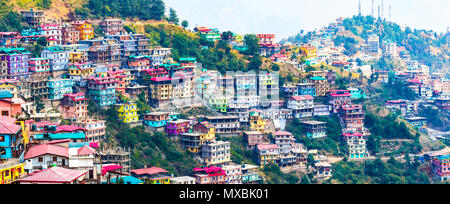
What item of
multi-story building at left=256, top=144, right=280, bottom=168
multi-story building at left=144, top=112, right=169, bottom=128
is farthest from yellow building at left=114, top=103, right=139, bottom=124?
multi-story building at left=256, top=144, right=280, bottom=168

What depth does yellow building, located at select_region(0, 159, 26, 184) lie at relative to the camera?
11.3m

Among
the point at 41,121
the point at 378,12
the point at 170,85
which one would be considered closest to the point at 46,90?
the point at 41,121

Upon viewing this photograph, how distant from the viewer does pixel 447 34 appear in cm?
5966

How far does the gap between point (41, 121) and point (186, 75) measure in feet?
29.6

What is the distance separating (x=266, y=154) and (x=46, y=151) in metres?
12.9

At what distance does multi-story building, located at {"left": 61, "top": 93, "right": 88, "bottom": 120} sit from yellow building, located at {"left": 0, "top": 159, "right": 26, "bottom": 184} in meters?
9.95

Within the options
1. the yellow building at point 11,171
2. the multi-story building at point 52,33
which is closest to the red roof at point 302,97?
the multi-story building at point 52,33

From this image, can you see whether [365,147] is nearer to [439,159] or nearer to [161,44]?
[439,159]

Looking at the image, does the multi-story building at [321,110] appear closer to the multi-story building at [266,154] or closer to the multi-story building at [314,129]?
the multi-story building at [314,129]

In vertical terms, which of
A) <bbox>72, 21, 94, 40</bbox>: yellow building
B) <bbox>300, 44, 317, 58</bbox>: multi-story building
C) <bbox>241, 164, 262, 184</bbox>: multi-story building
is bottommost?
<bbox>241, 164, 262, 184</bbox>: multi-story building

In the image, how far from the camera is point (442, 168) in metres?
29.8

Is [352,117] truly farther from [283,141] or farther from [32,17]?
[32,17]

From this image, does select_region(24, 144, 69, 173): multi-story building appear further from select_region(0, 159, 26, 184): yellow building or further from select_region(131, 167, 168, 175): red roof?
select_region(131, 167, 168, 175): red roof
